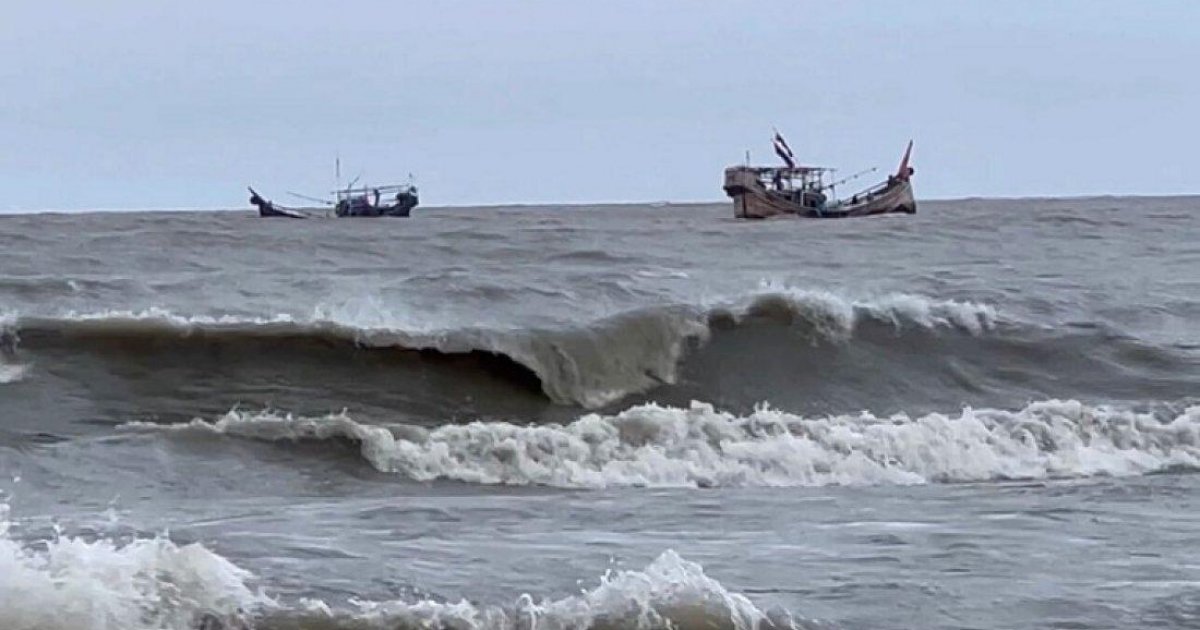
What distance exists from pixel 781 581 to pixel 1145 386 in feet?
34.3

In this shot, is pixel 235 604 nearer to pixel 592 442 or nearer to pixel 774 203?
pixel 592 442

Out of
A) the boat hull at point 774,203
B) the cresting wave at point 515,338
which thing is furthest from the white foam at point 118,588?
the boat hull at point 774,203

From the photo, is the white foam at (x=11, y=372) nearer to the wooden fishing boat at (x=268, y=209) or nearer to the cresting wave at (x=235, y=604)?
the cresting wave at (x=235, y=604)

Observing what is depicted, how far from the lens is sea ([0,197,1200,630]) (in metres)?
8.21

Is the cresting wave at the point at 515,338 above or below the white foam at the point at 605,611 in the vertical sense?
below

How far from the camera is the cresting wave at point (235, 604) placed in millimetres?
7586

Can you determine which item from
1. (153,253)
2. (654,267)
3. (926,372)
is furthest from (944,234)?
(926,372)

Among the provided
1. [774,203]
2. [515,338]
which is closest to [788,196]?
[774,203]

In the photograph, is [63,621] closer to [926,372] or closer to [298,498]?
[298,498]

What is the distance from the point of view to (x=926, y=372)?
19.0 metres

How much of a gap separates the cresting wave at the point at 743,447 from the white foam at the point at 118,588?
577cm

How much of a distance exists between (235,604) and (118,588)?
430 millimetres

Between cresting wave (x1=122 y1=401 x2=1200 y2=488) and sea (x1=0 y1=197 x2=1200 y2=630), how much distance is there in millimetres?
38

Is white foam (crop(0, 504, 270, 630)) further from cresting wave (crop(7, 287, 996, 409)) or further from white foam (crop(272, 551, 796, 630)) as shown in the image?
cresting wave (crop(7, 287, 996, 409))
